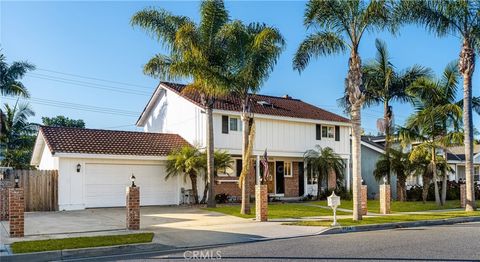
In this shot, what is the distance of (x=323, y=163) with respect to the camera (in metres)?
27.3

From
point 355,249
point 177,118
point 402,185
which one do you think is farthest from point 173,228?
point 402,185

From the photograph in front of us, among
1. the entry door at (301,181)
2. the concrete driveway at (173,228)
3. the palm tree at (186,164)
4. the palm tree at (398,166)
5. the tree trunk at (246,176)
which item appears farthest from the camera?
the entry door at (301,181)

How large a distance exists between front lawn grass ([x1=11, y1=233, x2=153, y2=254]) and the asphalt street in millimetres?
1037

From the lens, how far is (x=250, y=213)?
18609mm

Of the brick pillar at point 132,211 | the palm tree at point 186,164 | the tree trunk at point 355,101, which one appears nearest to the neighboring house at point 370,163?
the palm tree at point 186,164

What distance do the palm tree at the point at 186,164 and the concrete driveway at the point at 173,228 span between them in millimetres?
3982

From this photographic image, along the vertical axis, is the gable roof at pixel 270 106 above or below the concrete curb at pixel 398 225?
above

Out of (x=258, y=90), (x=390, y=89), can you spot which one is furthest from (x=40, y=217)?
(x=390, y=89)

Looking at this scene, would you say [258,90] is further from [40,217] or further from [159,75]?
[40,217]

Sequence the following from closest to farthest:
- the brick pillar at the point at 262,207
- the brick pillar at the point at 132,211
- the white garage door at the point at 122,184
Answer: the brick pillar at the point at 132,211 → the brick pillar at the point at 262,207 → the white garage door at the point at 122,184

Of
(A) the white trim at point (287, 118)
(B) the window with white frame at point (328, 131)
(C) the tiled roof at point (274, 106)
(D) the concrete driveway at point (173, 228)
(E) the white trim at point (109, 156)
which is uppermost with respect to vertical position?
(C) the tiled roof at point (274, 106)

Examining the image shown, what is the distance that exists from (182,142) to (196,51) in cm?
829

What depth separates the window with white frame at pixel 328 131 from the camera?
29969 millimetres

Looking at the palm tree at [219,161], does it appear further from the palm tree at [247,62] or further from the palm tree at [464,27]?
the palm tree at [464,27]
